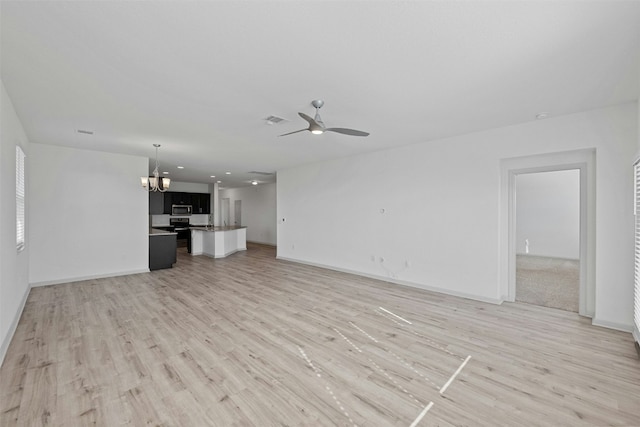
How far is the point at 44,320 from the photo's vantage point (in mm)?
3619

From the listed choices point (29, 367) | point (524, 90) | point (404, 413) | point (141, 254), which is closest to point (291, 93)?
point (524, 90)

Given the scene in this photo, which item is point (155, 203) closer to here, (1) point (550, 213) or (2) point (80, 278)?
(2) point (80, 278)

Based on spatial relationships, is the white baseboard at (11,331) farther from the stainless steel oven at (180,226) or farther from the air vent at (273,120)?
the stainless steel oven at (180,226)

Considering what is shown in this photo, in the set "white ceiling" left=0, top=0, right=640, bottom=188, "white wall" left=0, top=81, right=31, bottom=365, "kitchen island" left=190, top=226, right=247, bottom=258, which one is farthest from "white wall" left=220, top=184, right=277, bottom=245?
"white wall" left=0, top=81, right=31, bottom=365

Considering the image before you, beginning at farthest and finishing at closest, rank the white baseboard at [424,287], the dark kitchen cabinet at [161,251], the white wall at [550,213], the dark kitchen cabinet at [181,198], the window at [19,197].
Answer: the dark kitchen cabinet at [181,198], the white wall at [550,213], the dark kitchen cabinet at [161,251], the white baseboard at [424,287], the window at [19,197]

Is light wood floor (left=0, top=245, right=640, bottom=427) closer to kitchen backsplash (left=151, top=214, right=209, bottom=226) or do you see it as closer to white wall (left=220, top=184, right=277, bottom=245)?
kitchen backsplash (left=151, top=214, right=209, bottom=226)

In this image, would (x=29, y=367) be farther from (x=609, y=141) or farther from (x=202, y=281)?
(x=609, y=141)

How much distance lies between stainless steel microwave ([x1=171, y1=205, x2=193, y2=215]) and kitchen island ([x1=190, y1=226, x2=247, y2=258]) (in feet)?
8.13

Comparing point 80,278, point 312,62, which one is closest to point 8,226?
point 80,278

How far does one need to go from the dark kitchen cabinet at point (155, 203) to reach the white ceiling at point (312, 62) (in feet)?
19.2

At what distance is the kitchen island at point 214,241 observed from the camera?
859cm

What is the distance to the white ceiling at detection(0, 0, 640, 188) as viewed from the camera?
1810mm

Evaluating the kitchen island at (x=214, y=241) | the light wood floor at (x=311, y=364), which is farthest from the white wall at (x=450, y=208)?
the kitchen island at (x=214, y=241)

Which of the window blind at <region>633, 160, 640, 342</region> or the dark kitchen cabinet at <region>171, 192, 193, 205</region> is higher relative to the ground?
the dark kitchen cabinet at <region>171, 192, 193, 205</region>
